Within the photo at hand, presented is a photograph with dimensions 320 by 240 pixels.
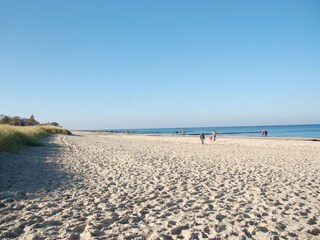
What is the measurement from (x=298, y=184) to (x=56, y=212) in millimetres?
5937

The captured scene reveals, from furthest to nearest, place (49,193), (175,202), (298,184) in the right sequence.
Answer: (298,184), (49,193), (175,202)

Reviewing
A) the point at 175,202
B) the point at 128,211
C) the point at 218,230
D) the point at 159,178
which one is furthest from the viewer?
the point at 159,178

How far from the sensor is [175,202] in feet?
17.3

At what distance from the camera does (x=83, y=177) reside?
302 inches

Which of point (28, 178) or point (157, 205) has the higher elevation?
point (28, 178)

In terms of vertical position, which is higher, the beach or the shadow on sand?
the shadow on sand

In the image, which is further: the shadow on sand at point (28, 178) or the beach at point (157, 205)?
the shadow on sand at point (28, 178)

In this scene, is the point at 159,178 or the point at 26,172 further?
the point at 26,172

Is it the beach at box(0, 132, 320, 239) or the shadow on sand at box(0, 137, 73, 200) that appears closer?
the beach at box(0, 132, 320, 239)

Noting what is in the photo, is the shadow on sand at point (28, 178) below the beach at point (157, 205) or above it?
above

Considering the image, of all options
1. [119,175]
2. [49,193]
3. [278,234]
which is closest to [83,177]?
[119,175]

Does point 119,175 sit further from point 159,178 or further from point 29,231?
point 29,231

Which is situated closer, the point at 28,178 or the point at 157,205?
the point at 157,205

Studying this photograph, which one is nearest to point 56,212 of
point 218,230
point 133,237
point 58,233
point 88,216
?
point 88,216
